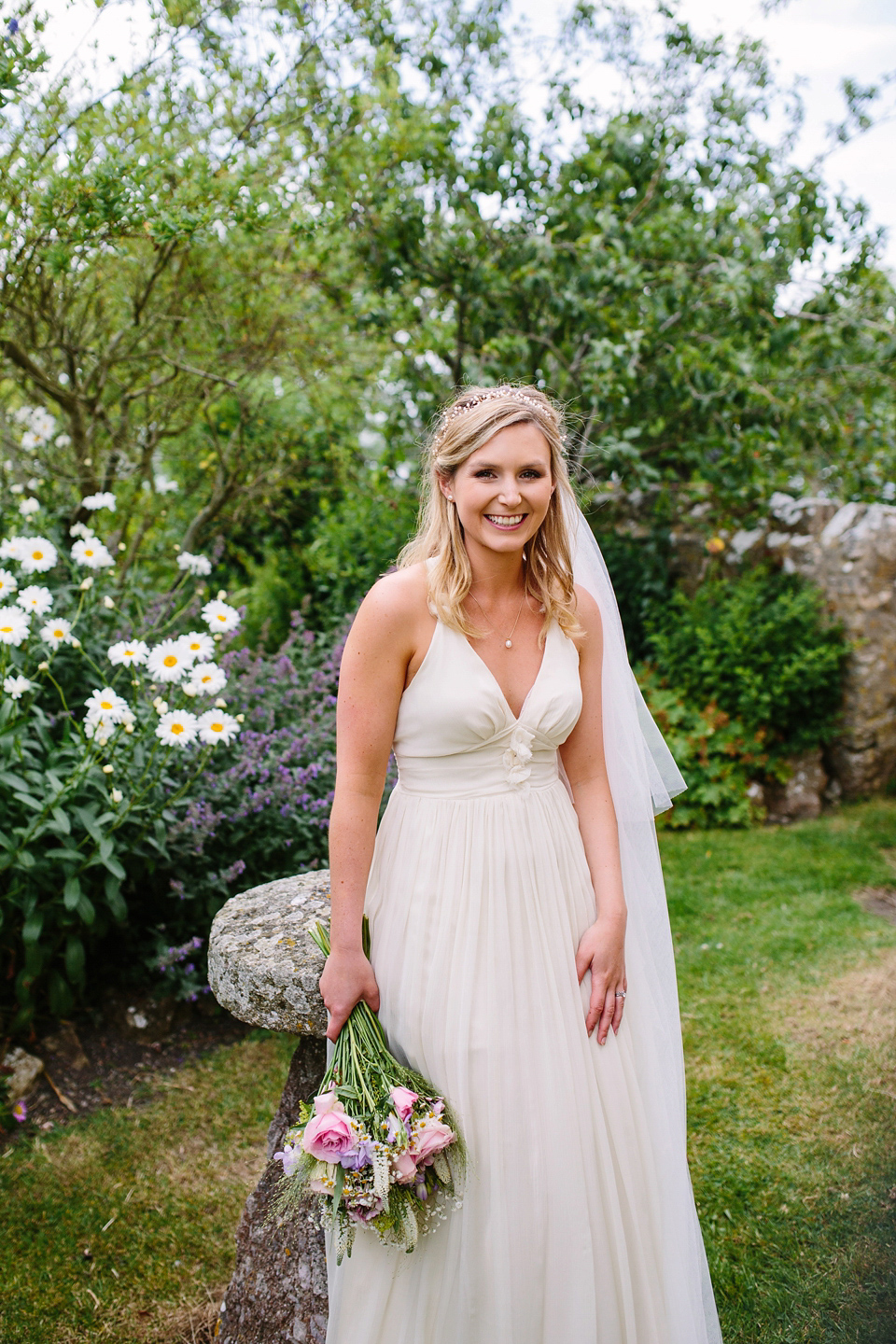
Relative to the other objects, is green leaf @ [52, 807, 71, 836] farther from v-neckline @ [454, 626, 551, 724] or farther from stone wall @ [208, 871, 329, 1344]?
v-neckline @ [454, 626, 551, 724]

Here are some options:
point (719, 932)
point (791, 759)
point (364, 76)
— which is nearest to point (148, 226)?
point (364, 76)

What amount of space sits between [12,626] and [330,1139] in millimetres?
2040

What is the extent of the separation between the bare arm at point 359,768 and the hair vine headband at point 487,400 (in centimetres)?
42

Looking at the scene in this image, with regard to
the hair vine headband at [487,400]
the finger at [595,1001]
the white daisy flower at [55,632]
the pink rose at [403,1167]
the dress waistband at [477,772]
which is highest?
the hair vine headband at [487,400]

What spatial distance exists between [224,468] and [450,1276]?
5040mm

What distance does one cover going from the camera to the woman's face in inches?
75.8

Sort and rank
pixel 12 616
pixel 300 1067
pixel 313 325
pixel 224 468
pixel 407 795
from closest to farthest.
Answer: pixel 407 795
pixel 300 1067
pixel 12 616
pixel 313 325
pixel 224 468

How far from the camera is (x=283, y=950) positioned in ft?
6.86

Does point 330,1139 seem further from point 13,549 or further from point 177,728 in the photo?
point 13,549

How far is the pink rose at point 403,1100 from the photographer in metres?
1.66

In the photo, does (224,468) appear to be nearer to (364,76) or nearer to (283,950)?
(364,76)

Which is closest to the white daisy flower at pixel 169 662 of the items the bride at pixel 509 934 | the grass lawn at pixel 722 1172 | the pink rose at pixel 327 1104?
the bride at pixel 509 934

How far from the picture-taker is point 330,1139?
1.60 metres

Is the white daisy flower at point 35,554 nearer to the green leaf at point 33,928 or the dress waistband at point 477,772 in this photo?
the green leaf at point 33,928
